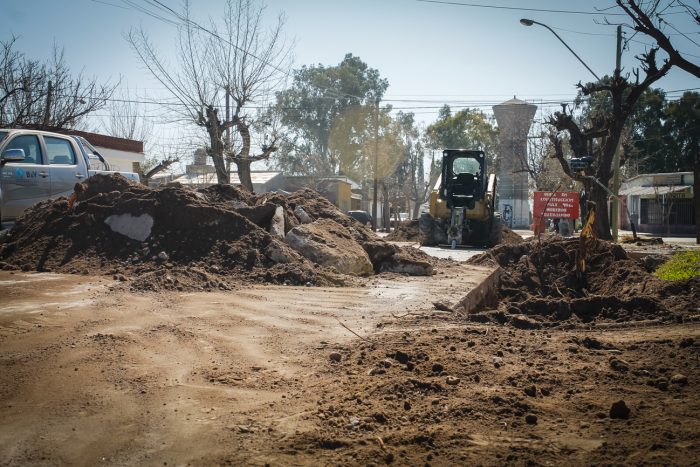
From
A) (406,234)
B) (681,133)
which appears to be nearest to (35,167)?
(406,234)

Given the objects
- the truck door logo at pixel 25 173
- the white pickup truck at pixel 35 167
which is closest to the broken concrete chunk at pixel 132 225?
the white pickup truck at pixel 35 167

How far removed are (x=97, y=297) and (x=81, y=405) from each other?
3158 millimetres

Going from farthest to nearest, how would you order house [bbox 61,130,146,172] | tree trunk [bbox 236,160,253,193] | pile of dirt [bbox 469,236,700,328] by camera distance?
1. house [bbox 61,130,146,172]
2. tree trunk [bbox 236,160,253,193]
3. pile of dirt [bbox 469,236,700,328]

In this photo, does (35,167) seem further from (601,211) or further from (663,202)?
(663,202)

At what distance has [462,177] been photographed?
20.1 m

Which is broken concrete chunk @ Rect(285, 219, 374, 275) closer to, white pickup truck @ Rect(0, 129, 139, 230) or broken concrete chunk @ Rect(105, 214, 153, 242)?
broken concrete chunk @ Rect(105, 214, 153, 242)

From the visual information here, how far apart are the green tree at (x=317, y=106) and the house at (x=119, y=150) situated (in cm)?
2706

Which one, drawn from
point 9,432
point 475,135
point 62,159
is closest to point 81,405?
point 9,432

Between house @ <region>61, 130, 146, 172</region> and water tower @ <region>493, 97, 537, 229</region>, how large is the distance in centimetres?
2550

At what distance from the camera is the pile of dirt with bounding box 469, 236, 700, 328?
6.44 meters

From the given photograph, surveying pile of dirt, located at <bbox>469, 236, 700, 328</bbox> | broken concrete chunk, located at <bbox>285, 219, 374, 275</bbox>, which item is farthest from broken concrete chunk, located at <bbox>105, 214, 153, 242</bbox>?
pile of dirt, located at <bbox>469, 236, 700, 328</bbox>

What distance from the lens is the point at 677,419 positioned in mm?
3086

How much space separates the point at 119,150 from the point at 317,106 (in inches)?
1264

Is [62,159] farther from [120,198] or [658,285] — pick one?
[658,285]
